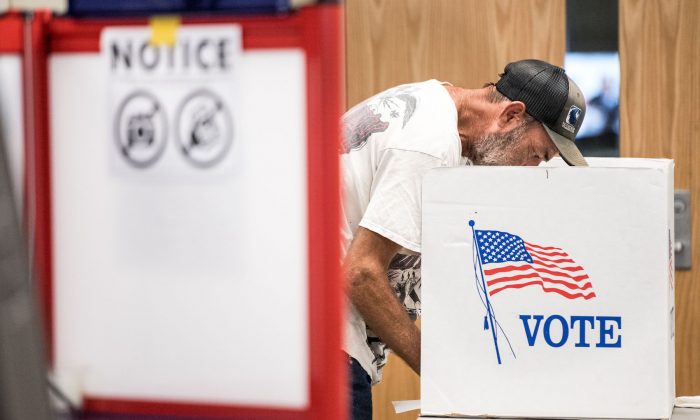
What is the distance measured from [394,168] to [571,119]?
44cm

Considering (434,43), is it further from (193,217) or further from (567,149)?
(193,217)

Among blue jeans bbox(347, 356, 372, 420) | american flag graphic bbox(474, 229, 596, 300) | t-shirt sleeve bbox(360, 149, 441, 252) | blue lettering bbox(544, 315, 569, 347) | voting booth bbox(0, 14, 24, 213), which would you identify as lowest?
→ blue jeans bbox(347, 356, 372, 420)

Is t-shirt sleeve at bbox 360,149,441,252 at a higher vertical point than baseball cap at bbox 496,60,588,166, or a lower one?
lower

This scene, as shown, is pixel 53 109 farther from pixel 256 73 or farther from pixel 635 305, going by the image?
pixel 635 305

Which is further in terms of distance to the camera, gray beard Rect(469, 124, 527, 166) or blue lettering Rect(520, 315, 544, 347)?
gray beard Rect(469, 124, 527, 166)

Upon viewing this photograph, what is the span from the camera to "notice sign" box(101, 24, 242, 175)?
56 cm

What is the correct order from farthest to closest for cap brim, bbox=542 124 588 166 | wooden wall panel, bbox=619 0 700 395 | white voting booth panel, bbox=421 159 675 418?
wooden wall panel, bbox=619 0 700 395 → cap brim, bbox=542 124 588 166 → white voting booth panel, bbox=421 159 675 418

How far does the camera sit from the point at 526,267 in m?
1.29

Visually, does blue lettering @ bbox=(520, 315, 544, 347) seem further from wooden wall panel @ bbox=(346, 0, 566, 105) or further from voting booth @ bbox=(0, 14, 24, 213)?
Result: wooden wall panel @ bbox=(346, 0, 566, 105)

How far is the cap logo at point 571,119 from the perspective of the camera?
5.77 feet

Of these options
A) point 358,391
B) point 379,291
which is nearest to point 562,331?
point 379,291

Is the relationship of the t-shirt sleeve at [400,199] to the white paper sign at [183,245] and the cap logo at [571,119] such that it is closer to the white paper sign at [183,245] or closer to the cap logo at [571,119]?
the cap logo at [571,119]

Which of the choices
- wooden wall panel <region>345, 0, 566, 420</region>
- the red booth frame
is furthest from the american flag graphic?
wooden wall panel <region>345, 0, 566, 420</region>

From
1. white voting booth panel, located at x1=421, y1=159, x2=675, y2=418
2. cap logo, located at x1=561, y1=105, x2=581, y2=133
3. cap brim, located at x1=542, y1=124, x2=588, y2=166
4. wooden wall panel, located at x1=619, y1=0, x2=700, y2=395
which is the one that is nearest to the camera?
white voting booth panel, located at x1=421, y1=159, x2=675, y2=418
